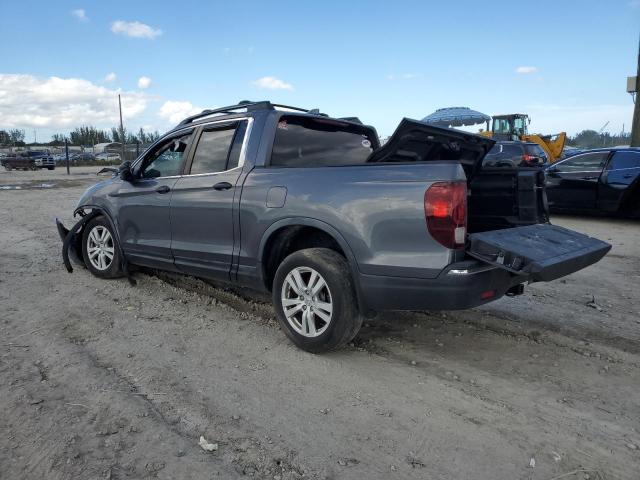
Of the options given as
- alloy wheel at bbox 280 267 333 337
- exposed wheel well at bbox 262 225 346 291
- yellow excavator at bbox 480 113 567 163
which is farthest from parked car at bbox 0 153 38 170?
alloy wheel at bbox 280 267 333 337

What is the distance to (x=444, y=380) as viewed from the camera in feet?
10.7

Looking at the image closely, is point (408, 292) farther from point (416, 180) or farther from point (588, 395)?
point (588, 395)

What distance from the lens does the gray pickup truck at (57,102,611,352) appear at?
3.07m

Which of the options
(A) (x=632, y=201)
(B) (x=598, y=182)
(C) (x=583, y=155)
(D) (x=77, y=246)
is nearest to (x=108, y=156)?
(D) (x=77, y=246)

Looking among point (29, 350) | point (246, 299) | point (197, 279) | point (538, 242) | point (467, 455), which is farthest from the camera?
point (197, 279)

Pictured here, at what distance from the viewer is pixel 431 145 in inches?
158

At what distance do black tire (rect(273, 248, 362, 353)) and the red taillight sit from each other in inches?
29.4

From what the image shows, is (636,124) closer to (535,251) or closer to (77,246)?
(535,251)

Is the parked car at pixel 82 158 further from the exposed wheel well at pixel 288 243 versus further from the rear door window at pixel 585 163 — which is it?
the exposed wheel well at pixel 288 243

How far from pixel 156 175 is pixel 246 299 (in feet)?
5.28

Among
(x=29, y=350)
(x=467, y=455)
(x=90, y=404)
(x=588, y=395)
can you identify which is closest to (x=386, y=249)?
(x=467, y=455)

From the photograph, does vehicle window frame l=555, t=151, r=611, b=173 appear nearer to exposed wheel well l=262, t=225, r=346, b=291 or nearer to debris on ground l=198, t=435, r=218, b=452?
exposed wheel well l=262, t=225, r=346, b=291

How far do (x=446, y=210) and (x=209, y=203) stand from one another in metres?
2.21

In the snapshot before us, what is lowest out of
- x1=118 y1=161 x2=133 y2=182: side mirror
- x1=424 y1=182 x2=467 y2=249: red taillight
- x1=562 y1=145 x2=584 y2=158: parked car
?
x1=424 y1=182 x2=467 y2=249: red taillight
